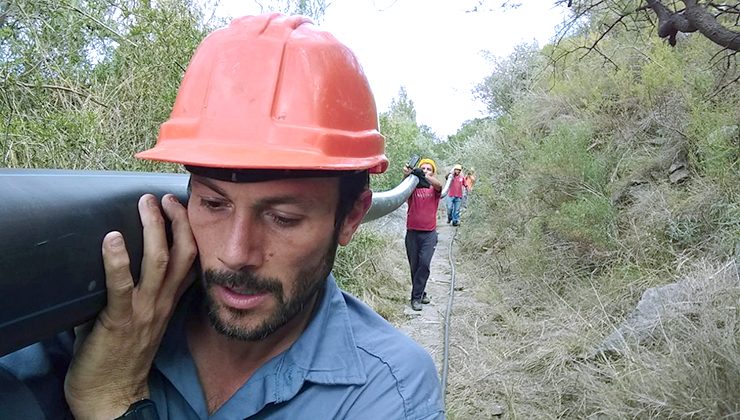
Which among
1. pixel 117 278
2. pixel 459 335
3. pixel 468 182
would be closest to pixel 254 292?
pixel 117 278

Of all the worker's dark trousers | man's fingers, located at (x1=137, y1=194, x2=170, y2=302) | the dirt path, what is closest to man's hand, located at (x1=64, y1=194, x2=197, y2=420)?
man's fingers, located at (x1=137, y1=194, x2=170, y2=302)

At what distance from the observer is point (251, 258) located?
3.66 ft

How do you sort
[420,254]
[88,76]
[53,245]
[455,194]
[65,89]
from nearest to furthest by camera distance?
[53,245]
[65,89]
[88,76]
[420,254]
[455,194]

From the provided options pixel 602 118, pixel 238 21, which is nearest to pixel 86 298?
pixel 238 21

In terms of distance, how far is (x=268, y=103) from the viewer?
1179 millimetres

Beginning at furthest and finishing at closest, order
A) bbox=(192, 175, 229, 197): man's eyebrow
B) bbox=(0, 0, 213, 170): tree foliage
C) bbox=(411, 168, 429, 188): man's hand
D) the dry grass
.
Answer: bbox=(411, 168, 429, 188): man's hand
the dry grass
bbox=(0, 0, 213, 170): tree foliage
bbox=(192, 175, 229, 197): man's eyebrow

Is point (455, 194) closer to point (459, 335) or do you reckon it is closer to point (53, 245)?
point (459, 335)

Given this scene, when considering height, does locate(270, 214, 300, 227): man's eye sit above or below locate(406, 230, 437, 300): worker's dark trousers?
above

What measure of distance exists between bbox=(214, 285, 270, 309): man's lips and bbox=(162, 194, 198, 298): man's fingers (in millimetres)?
77

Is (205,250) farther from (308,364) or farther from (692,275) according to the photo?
(692,275)

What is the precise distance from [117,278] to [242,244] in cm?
24

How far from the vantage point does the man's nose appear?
3.57 ft

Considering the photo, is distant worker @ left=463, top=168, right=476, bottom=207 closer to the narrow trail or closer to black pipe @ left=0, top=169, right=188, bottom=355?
the narrow trail

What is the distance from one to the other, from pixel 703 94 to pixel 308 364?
7050mm
